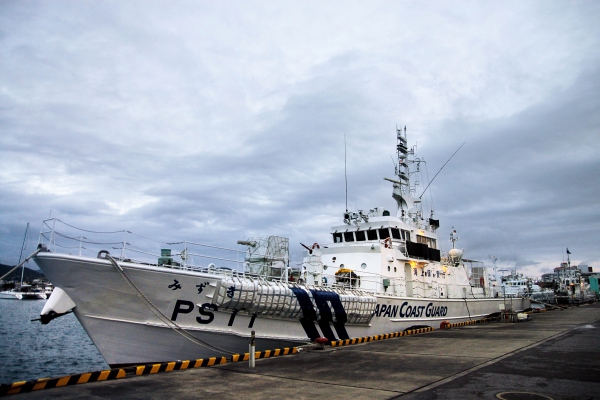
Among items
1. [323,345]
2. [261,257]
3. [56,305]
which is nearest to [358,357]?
[323,345]

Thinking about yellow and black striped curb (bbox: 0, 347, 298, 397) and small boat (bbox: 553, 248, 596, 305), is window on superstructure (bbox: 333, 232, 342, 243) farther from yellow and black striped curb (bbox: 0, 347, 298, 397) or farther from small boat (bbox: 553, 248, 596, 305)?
small boat (bbox: 553, 248, 596, 305)

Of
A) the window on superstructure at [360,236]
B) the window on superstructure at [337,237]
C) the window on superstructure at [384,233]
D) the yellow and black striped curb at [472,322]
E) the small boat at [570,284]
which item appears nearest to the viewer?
the window on superstructure at [384,233]

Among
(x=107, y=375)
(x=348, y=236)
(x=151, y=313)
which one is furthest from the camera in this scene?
(x=348, y=236)

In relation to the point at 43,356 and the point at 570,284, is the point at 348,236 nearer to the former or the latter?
the point at 43,356

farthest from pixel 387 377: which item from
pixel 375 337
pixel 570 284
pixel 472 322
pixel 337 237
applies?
pixel 570 284

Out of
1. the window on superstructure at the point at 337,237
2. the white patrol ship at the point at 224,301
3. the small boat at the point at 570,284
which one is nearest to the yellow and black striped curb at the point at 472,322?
the white patrol ship at the point at 224,301

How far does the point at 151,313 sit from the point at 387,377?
5.60 metres

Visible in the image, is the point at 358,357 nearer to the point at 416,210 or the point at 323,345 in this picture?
the point at 323,345

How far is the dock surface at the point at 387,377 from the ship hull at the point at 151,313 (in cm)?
128

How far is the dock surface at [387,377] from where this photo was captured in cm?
663

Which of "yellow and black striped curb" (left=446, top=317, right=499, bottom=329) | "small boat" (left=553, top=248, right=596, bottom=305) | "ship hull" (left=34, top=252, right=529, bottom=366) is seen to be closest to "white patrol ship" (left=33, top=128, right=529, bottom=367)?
"ship hull" (left=34, top=252, right=529, bottom=366)

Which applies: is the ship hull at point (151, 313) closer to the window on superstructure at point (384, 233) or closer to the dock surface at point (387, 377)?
the dock surface at point (387, 377)

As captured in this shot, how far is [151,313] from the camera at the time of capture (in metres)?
9.79

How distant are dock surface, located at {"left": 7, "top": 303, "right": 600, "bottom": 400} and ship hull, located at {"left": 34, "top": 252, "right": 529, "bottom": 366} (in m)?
1.28
